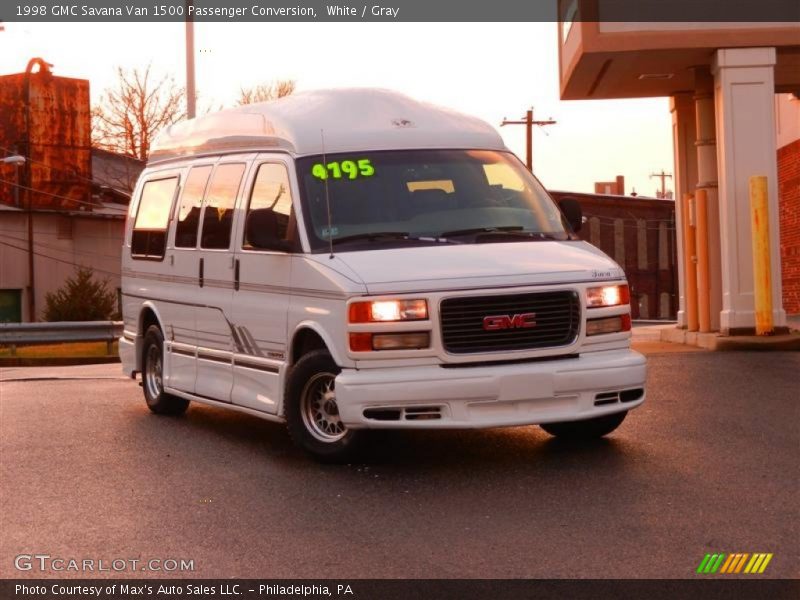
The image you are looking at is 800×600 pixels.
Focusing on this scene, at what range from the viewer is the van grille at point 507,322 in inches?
324

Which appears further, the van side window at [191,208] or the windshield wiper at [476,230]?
the van side window at [191,208]

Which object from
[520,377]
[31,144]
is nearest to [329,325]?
[520,377]

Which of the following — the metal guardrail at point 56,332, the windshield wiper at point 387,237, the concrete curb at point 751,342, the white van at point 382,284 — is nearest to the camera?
the white van at point 382,284

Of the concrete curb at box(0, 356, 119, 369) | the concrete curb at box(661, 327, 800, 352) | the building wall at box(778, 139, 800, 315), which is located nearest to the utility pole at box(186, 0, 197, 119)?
the concrete curb at box(0, 356, 119, 369)

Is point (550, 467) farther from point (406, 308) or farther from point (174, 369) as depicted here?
point (174, 369)

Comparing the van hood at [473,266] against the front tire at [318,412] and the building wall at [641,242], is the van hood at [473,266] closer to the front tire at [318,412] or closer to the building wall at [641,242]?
the front tire at [318,412]

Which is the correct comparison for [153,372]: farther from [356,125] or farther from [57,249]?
[57,249]

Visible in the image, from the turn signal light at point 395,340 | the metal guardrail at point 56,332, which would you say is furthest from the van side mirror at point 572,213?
the metal guardrail at point 56,332

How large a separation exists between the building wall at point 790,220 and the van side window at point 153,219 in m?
17.0

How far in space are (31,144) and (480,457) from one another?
52.2m

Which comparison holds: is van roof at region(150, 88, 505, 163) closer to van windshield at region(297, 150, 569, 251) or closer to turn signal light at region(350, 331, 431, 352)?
van windshield at region(297, 150, 569, 251)

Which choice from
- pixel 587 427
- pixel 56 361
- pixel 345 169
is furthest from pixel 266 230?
pixel 56 361

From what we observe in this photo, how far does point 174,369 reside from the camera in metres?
11.4

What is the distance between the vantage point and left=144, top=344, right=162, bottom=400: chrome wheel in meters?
12.1
